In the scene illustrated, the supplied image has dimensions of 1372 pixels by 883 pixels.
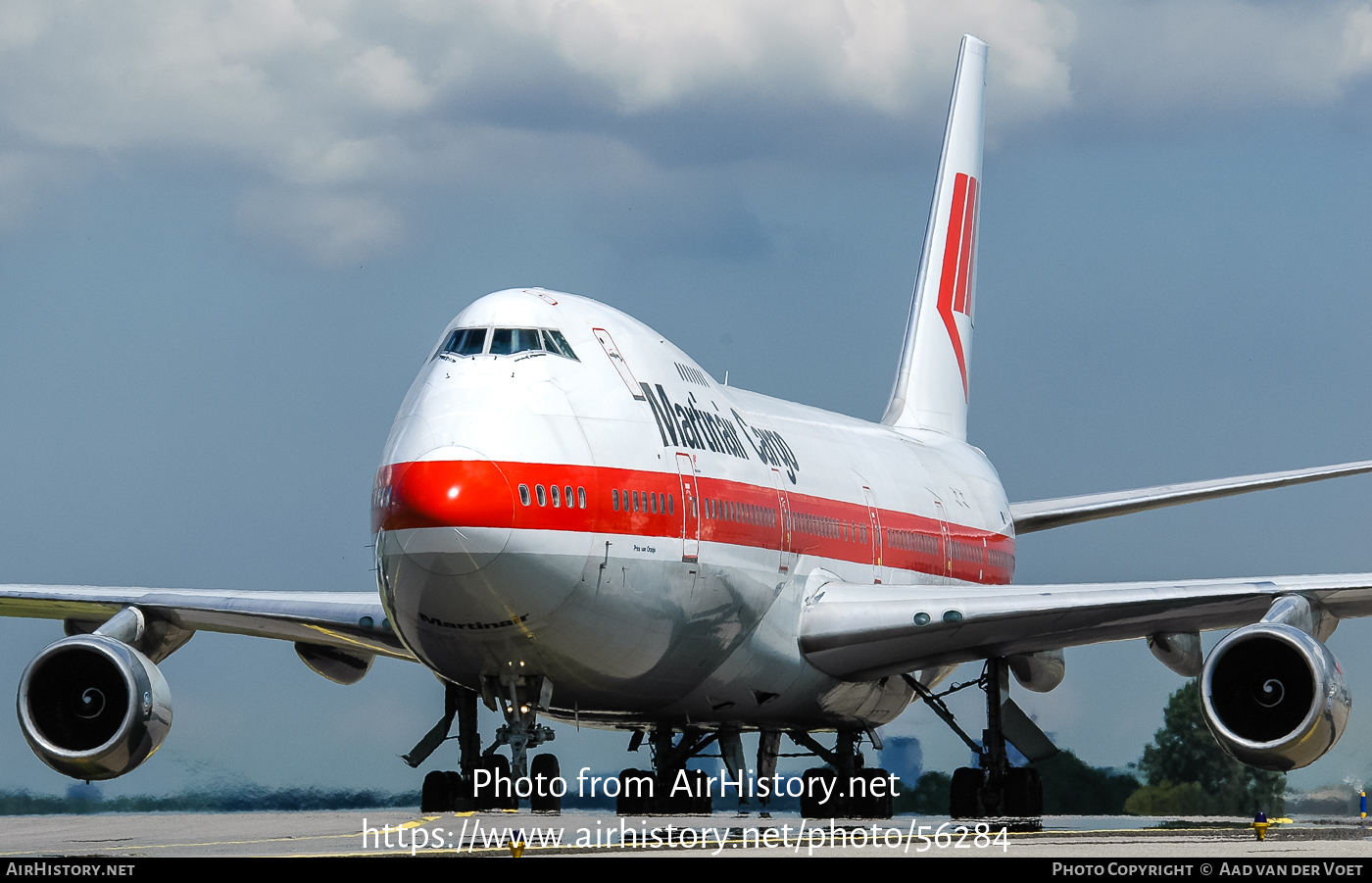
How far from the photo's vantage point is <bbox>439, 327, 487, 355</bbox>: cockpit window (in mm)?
16219

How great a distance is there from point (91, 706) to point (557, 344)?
245 inches

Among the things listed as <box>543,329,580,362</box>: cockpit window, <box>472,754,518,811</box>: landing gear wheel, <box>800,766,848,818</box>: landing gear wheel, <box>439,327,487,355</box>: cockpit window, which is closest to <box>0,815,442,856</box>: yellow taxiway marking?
<box>472,754,518,811</box>: landing gear wheel

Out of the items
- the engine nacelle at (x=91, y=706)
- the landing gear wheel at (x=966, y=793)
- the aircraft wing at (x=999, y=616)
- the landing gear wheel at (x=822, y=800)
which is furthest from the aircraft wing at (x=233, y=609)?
the landing gear wheel at (x=966, y=793)

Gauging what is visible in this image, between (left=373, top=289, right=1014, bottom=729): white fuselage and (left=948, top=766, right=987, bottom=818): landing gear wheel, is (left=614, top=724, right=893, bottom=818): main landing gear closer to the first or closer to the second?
(left=373, top=289, right=1014, bottom=729): white fuselage

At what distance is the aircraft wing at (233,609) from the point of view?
18984 millimetres

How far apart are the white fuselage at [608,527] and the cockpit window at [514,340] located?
0.03m

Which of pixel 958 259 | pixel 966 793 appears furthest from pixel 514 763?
pixel 958 259

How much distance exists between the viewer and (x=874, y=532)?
880 inches

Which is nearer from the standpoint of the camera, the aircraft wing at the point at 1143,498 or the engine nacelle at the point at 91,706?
the engine nacelle at the point at 91,706

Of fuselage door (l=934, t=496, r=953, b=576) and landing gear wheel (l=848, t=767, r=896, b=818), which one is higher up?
fuselage door (l=934, t=496, r=953, b=576)

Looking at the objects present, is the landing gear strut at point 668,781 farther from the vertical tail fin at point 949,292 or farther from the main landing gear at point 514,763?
the vertical tail fin at point 949,292

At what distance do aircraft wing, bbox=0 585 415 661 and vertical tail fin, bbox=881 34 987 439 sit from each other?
42.1 ft

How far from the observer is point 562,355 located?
54.1ft

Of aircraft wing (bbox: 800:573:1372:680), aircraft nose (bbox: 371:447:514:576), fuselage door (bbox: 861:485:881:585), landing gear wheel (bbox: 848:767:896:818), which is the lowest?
landing gear wheel (bbox: 848:767:896:818)
